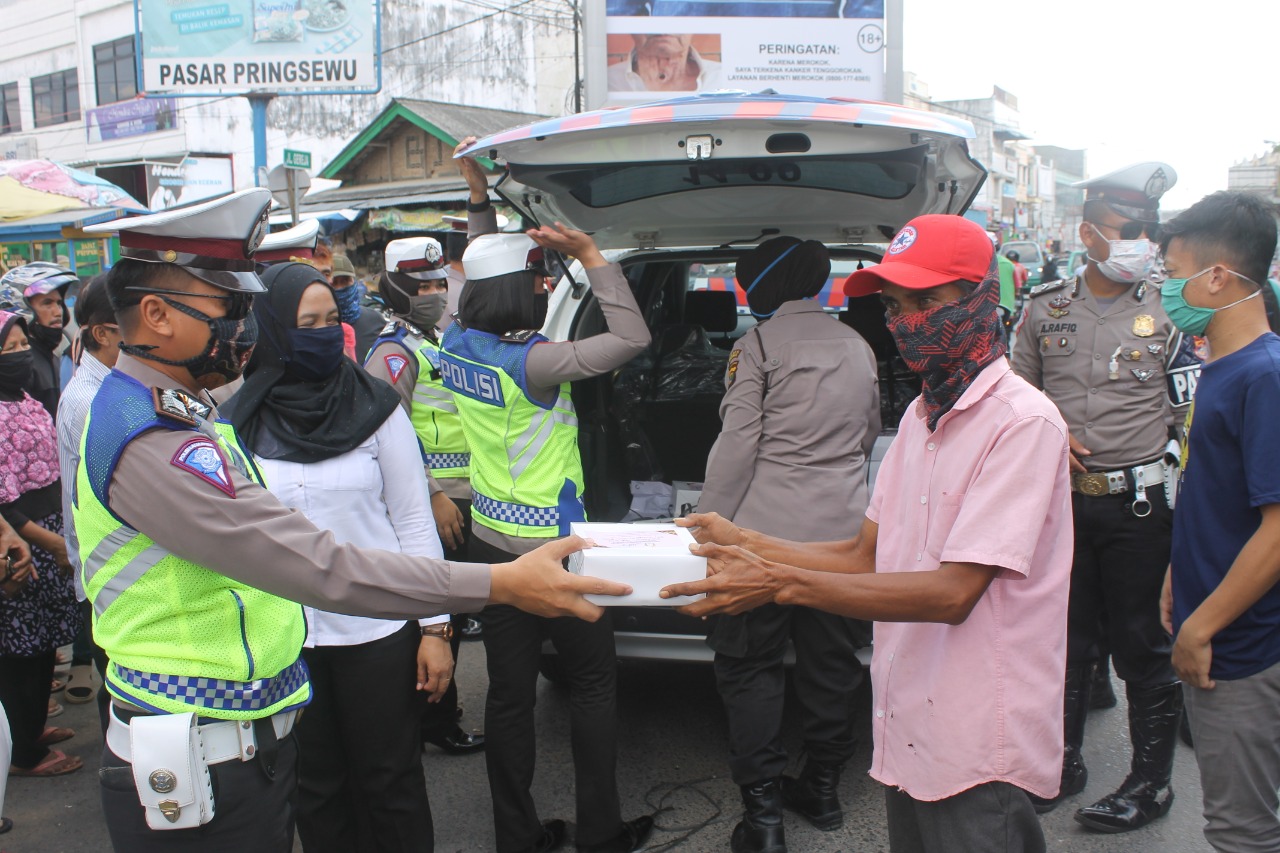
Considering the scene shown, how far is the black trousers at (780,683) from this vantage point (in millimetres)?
3158

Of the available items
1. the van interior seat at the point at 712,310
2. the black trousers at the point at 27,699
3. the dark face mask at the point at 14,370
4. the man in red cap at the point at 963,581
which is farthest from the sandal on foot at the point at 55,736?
the van interior seat at the point at 712,310

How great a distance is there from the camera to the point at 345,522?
103 inches

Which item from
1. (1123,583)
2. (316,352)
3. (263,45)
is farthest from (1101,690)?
(263,45)

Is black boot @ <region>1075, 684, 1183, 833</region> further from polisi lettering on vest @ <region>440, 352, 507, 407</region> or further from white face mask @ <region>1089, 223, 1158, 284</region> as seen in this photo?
polisi lettering on vest @ <region>440, 352, 507, 407</region>

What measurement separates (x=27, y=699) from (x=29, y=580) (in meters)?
0.52

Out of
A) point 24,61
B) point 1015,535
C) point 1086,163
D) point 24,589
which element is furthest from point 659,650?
point 1086,163

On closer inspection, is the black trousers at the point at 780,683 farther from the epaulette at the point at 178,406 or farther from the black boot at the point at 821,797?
the epaulette at the point at 178,406

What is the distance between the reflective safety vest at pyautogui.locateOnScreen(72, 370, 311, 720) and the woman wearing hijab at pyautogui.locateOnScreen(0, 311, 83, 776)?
222 centimetres

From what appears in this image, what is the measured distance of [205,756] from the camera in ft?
6.02

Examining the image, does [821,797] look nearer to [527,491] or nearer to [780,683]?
[780,683]

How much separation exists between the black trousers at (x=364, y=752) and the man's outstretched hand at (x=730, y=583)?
109 centimetres

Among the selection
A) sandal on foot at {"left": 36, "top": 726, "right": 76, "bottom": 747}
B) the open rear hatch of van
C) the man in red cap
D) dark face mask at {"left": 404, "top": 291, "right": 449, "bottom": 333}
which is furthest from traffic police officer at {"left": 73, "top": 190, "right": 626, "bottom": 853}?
dark face mask at {"left": 404, "top": 291, "right": 449, "bottom": 333}

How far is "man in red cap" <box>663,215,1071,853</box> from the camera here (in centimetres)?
Answer: 179

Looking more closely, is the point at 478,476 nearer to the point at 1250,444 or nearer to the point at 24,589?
the point at 24,589
